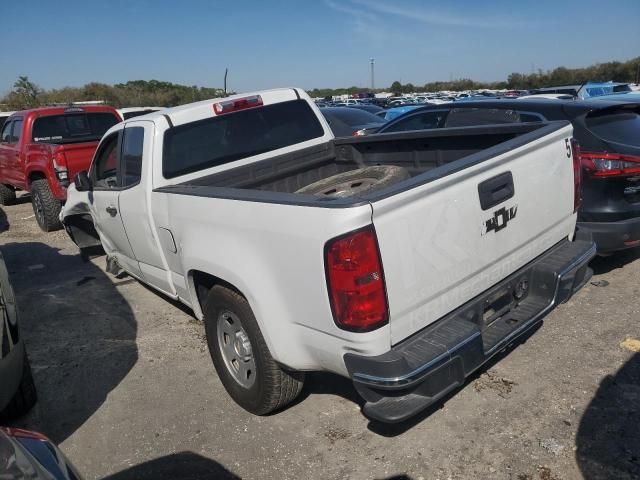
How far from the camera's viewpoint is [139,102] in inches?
1751

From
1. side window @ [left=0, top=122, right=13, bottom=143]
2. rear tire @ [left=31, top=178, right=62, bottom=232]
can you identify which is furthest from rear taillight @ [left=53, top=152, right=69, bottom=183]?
side window @ [left=0, top=122, right=13, bottom=143]

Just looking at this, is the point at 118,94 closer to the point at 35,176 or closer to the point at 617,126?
the point at 35,176

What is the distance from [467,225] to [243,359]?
5.14 ft

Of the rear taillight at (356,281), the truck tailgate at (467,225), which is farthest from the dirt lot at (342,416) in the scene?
the rear taillight at (356,281)

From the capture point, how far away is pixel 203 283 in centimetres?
349

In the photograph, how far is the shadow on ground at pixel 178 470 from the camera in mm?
2854

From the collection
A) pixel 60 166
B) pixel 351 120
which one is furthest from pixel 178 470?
pixel 351 120

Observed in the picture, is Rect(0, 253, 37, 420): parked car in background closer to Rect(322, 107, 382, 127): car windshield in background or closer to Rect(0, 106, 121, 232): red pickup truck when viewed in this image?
Rect(0, 106, 121, 232): red pickup truck

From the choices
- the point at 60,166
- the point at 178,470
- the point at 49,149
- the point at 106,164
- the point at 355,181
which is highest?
the point at 49,149

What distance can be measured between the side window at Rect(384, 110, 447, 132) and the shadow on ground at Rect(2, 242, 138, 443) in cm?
394

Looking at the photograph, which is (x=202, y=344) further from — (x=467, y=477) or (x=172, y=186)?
(x=467, y=477)

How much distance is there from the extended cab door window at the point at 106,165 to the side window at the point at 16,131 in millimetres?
4861

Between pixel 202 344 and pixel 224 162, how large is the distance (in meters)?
1.49

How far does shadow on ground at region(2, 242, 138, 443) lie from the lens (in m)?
3.61
